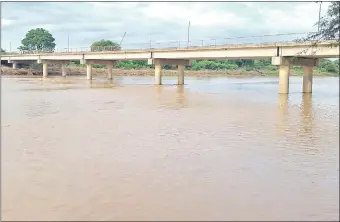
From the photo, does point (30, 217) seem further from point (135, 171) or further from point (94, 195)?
point (135, 171)

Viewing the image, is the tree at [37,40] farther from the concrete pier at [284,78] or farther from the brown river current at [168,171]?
the brown river current at [168,171]

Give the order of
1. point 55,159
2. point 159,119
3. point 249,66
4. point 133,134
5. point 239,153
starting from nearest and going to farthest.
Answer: point 55,159
point 239,153
point 133,134
point 159,119
point 249,66

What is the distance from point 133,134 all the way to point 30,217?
8683 mm

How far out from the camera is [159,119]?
66.3 ft

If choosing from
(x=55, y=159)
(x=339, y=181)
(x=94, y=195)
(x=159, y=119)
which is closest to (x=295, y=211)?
(x=339, y=181)

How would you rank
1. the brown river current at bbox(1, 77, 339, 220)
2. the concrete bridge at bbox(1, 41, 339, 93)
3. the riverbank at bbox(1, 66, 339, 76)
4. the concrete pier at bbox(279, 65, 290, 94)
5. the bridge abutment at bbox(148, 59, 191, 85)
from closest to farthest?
the brown river current at bbox(1, 77, 339, 220) < the concrete bridge at bbox(1, 41, 339, 93) < the concrete pier at bbox(279, 65, 290, 94) < the bridge abutment at bbox(148, 59, 191, 85) < the riverbank at bbox(1, 66, 339, 76)

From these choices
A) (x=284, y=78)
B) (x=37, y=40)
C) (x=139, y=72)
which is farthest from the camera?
(x=37, y=40)

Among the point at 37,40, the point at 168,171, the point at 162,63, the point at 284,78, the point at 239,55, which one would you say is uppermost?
the point at 37,40

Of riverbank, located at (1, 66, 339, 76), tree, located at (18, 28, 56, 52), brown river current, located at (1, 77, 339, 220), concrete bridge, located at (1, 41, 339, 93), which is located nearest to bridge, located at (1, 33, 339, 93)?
concrete bridge, located at (1, 41, 339, 93)

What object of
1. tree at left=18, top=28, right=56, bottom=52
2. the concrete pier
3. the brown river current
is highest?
tree at left=18, top=28, right=56, bottom=52

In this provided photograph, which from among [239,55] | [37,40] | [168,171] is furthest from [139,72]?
[168,171]

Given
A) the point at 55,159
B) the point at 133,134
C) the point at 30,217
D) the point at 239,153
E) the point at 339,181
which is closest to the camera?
the point at 30,217

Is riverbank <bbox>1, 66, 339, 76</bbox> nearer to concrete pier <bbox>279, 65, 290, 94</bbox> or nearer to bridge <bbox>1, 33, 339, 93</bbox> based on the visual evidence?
bridge <bbox>1, 33, 339, 93</bbox>

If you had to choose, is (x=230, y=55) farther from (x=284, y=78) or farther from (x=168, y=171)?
(x=168, y=171)
